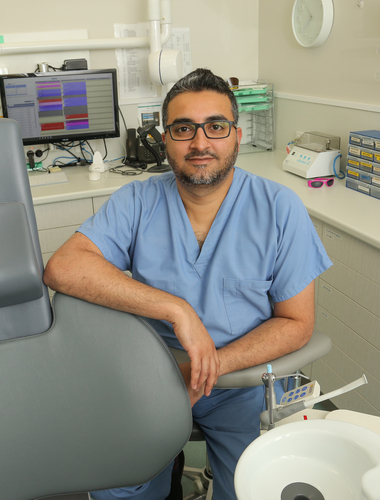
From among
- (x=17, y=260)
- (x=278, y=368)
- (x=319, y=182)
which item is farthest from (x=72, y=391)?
(x=319, y=182)

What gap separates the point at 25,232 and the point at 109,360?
276 millimetres

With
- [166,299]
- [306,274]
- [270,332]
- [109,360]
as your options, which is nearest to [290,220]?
[306,274]

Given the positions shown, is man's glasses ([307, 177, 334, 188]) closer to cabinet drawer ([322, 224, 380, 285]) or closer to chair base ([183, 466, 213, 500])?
cabinet drawer ([322, 224, 380, 285])

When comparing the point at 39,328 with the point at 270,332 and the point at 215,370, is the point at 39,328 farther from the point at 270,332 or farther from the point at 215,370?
the point at 270,332

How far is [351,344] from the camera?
5.77ft

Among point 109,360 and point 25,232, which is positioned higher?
point 25,232

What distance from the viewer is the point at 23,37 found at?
2.53 m

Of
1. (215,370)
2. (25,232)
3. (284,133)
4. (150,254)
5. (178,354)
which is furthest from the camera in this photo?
(284,133)

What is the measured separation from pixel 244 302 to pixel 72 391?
1.81 ft

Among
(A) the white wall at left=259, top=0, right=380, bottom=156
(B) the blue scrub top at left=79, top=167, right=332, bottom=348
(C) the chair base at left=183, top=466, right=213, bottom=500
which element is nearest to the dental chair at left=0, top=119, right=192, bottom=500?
(B) the blue scrub top at left=79, top=167, right=332, bottom=348

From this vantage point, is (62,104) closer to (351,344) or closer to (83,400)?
(351,344)

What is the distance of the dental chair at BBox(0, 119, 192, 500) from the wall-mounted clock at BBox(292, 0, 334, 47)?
196 cm

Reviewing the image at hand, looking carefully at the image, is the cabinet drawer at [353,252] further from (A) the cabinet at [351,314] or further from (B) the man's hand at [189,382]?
(B) the man's hand at [189,382]

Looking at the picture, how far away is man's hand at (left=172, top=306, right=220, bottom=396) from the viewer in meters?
1.00
